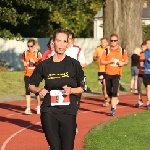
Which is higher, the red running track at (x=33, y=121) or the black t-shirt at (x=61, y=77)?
the black t-shirt at (x=61, y=77)

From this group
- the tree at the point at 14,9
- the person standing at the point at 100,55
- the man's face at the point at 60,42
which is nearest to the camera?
the man's face at the point at 60,42

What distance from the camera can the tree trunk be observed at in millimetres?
37094

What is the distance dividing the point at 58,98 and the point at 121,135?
5137 mm

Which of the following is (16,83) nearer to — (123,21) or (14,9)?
(14,9)

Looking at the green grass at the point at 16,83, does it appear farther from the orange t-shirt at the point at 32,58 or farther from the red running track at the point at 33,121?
the orange t-shirt at the point at 32,58

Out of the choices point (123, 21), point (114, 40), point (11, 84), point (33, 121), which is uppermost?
point (123, 21)

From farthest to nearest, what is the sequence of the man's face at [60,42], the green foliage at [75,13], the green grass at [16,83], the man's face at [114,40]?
the green foliage at [75,13]
the green grass at [16,83]
the man's face at [114,40]
the man's face at [60,42]

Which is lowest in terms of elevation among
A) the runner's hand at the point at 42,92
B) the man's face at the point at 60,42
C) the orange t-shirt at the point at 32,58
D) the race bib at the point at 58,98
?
the orange t-shirt at the point at 32,58

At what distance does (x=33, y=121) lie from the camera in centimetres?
1697

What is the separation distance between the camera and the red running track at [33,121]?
13.3 meters

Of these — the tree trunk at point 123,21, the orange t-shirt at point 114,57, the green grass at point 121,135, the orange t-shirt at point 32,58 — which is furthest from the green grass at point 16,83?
the green grass at point 121,135

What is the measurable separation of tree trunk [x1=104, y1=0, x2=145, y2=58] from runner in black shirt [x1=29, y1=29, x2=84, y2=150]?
28.0 m

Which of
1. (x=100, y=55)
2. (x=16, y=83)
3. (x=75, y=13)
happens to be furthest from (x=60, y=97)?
(x=75, y=13)

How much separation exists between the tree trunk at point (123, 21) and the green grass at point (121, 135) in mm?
20029
